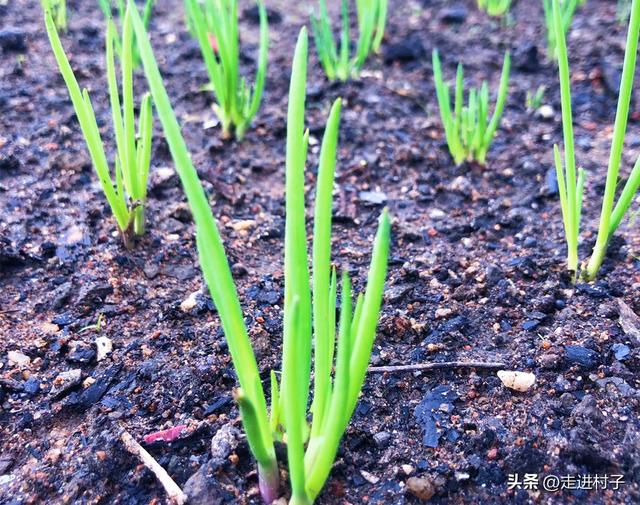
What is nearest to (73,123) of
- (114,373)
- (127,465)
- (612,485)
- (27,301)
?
(27,301)

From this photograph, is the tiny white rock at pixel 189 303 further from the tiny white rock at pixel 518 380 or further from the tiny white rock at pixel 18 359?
the tiny white rock at pixel 518 380

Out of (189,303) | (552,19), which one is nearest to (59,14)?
(189,303)

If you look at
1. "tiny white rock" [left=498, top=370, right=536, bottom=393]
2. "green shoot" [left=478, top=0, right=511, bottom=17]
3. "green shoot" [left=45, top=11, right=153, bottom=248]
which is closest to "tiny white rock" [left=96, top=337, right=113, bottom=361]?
"green shoot" [left=45, top=11, right=153, bottom=248]

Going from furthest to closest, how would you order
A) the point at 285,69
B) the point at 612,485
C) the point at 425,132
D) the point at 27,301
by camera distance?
the point at 285,69 → the point at 425,132 → the point at 27,301 → the point at 612,485

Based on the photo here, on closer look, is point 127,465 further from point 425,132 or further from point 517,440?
point 425,132

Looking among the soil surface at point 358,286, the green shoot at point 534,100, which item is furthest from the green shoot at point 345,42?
the green shoot at point 534,100

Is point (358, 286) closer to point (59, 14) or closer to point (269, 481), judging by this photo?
point (269, 481)
